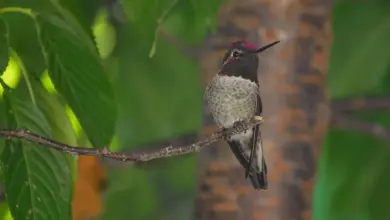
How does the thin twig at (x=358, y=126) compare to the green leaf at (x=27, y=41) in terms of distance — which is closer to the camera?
the green leaf at (x=27, y=41)

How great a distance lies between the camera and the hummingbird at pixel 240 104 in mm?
392

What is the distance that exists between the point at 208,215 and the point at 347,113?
0.77 feet

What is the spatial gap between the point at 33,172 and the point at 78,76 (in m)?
0.06

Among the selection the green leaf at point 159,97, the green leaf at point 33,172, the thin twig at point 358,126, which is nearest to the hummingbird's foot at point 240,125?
the green leaf at point 33,172

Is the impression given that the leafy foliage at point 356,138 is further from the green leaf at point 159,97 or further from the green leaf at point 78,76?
the green leaf at point 78,76

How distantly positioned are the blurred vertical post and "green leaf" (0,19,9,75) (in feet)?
0.50

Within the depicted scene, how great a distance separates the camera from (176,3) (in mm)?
479

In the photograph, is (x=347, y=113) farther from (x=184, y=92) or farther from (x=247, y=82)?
(x=247, y=82)

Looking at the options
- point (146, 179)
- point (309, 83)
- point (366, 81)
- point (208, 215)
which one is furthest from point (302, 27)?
point (146, 179)

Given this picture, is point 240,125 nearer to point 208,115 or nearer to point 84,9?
point 208,115

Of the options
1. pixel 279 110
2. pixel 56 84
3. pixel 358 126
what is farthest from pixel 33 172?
pixel 358 126

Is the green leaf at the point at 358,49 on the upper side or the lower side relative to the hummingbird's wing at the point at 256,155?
upper

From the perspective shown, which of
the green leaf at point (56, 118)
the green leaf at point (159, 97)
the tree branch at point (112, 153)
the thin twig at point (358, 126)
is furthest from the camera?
the green leaf at point (159, 97)

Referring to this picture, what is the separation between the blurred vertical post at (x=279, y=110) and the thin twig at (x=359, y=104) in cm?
14
